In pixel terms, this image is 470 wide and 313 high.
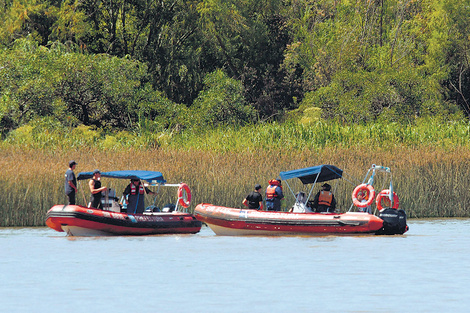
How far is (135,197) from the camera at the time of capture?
2291cm

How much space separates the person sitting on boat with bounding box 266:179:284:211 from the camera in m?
23.0

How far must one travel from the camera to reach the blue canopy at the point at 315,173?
22828 millimetres

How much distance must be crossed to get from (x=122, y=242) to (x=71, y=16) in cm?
2200

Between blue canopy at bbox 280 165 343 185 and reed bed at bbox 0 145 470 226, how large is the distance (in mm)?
1307

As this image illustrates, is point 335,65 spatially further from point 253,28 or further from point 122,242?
point 122,242

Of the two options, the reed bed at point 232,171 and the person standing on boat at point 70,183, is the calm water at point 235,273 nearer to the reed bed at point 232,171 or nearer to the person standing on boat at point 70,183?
the person standing on boat at point 70,183

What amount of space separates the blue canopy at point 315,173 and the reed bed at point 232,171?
1.31 meters

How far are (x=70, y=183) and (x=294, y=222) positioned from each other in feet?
18.4

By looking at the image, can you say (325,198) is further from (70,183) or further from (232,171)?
(70,183)

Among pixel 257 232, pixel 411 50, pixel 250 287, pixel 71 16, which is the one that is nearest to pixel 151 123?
pixel 71 16

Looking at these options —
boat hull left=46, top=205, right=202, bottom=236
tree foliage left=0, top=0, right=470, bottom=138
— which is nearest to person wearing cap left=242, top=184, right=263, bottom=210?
boat hull left=46, top=205, right=202, bottom=236

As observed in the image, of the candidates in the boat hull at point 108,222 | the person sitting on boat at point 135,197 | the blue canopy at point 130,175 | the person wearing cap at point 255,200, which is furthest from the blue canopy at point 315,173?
the person sitting on boat at point 135,197

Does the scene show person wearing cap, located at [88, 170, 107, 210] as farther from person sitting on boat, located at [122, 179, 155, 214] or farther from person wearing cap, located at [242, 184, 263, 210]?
person wearing cap, located at [242, 184, 263, 210]

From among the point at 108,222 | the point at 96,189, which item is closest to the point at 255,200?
the point at 108,222
